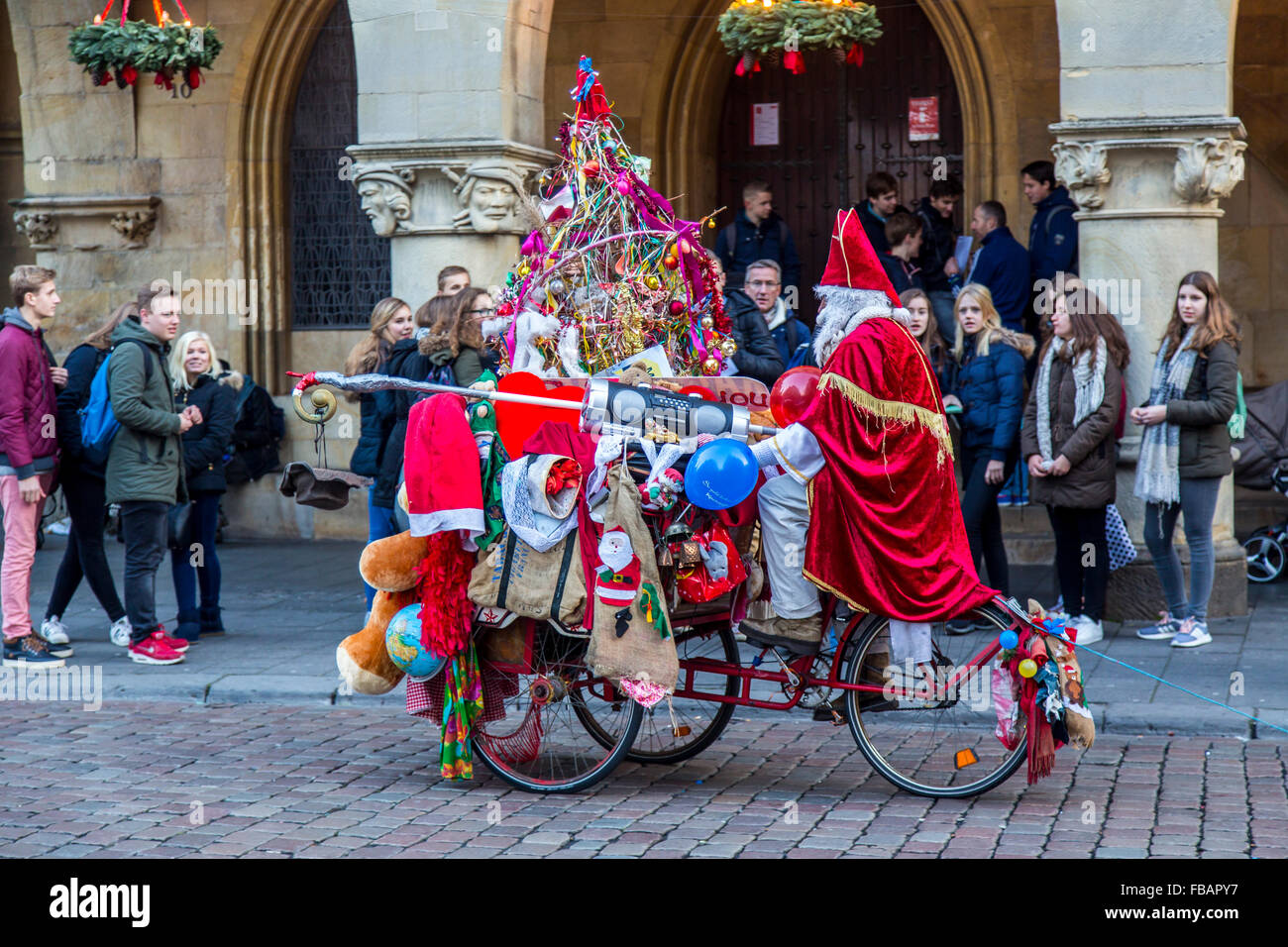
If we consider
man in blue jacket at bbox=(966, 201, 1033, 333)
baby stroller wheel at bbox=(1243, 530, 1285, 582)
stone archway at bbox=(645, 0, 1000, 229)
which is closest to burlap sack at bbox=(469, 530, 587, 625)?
man in blue jacket at bbox=(966, 201, 1033, 333)

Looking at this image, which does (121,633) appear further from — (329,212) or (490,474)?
(329,212)

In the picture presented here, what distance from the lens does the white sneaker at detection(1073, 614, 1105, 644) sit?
8500 mm

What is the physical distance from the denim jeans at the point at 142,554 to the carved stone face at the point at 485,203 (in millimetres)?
2646

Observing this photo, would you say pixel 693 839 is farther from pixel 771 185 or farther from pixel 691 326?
pixel 771 185

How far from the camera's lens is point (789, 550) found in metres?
5.79

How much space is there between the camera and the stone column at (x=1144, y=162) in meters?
8.74

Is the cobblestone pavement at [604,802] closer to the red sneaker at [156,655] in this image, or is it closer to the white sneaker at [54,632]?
the red sneaker at [156,655]

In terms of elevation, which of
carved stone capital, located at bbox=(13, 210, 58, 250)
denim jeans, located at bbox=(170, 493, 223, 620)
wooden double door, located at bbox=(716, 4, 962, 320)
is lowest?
denim jeans, located at bbox=(170, 493, 223, 620)

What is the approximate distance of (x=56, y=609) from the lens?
8.89m

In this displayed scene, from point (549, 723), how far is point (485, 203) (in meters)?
4.54

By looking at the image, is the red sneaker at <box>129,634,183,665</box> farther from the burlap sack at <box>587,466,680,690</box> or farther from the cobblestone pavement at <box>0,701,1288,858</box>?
the burlap sack at <box>587,466,680,690</box>

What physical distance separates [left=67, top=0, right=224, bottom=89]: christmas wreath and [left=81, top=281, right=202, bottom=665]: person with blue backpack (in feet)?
10.0

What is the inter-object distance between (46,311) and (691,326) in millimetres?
3773

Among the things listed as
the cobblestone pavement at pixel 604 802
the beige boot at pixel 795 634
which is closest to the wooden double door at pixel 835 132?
the cobblestone pavement at pixel 604 802
